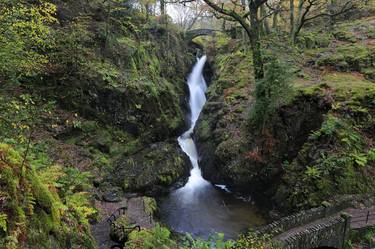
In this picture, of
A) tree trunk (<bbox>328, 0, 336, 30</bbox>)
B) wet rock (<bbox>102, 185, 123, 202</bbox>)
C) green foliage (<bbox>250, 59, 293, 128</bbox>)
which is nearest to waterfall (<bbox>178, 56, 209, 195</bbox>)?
wet rock (<bbox>102, 185, 123, 202</bbox>)

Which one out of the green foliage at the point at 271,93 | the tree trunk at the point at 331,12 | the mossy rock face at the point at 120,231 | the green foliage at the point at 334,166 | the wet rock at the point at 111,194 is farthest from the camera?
the tree trunk at the point at 331,12

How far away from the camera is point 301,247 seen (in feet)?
29.8

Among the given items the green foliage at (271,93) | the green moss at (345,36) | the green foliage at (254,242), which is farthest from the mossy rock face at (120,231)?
the green moss at (345,36)

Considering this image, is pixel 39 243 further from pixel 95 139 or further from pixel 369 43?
pixel 369 43

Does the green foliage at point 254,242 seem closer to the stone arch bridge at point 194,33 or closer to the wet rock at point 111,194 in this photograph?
the wet rock at point 111,194

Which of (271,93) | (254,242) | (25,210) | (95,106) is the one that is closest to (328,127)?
(271,93)

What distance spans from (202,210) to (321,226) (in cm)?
600

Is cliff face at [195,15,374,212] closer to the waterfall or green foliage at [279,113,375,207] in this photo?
green foliage at [279,113,375,207]

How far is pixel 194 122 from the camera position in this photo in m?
22.7

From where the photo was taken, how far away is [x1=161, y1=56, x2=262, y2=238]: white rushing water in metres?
12.8

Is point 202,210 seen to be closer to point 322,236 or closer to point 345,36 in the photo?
point 322,236

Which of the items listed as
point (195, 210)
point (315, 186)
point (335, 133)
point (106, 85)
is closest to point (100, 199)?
point (195, 210)

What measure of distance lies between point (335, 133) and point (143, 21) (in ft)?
58.0

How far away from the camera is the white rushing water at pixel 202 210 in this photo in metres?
12.8
